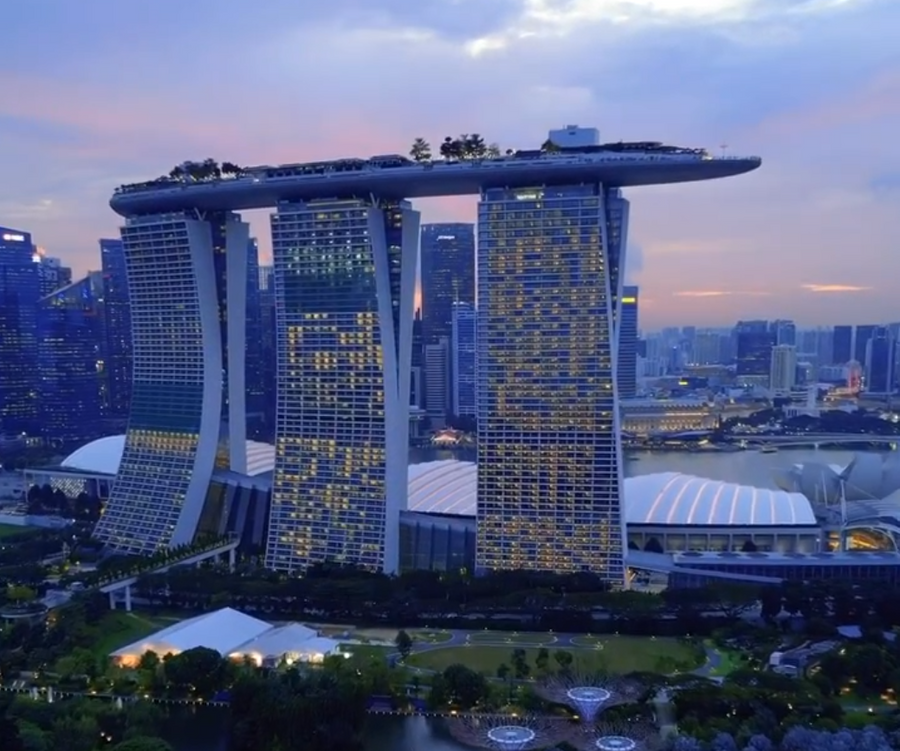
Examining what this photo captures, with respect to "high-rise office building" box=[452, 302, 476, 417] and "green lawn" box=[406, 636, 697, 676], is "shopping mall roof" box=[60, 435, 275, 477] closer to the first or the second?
"green lawn" box=[406, 636, 697, 676]

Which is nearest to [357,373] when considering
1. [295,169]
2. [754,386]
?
[295,169]

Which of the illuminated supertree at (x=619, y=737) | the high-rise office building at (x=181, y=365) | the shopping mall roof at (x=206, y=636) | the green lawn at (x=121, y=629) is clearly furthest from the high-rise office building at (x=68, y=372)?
the illuminated supertree at (x=619, y=737)

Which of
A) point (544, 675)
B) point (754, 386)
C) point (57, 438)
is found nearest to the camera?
point (544, 675)

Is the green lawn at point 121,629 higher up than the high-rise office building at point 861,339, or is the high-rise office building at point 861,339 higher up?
the high-rise office building at point 861,339

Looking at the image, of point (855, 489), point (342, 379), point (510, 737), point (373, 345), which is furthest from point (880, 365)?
point (510, 737)

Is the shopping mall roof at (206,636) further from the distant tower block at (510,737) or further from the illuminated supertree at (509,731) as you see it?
the distant tower block at (510,737)

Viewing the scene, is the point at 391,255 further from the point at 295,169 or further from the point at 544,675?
the point at 544,675
